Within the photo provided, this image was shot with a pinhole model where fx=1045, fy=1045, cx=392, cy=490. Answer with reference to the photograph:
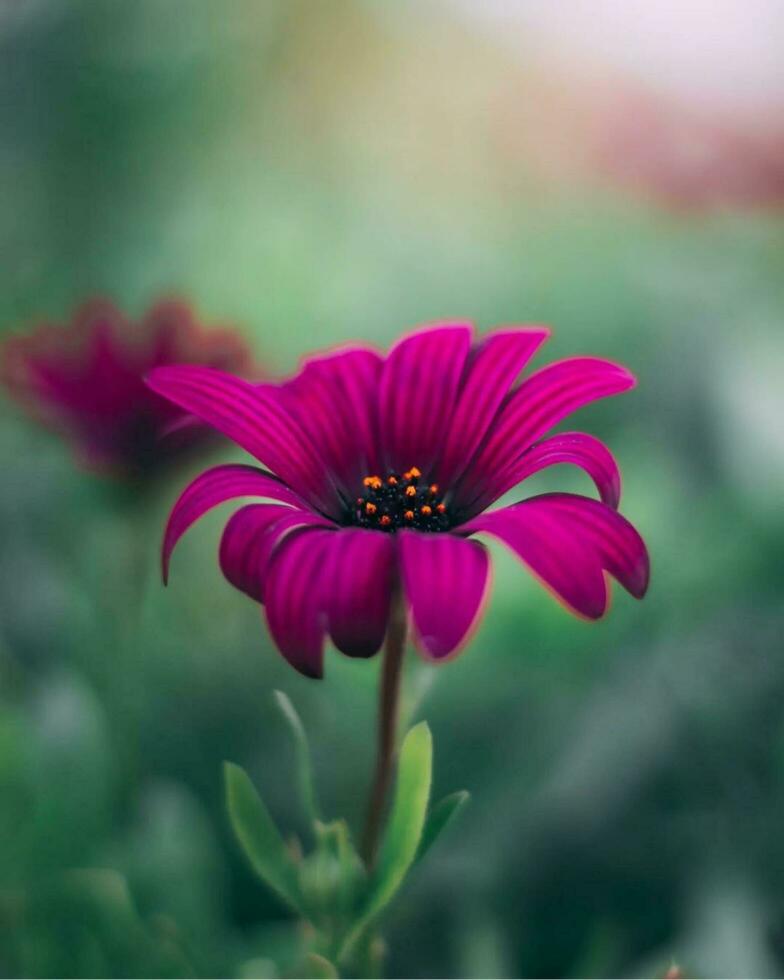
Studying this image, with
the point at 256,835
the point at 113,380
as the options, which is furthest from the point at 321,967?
the point at 113,380

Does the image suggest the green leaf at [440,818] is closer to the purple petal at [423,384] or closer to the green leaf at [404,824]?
the green leaf at [404,824]

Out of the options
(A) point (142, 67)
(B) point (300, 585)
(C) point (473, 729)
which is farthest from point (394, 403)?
(A) point (142, 67)

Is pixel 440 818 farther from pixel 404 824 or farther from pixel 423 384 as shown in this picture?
pixel 423 384

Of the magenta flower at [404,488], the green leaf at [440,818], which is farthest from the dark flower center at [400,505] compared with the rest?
the green leaf at [440,818]

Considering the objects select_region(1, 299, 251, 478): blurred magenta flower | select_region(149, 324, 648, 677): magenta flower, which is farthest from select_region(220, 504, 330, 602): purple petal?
select_region(1, 299, 251, 478): blurred magenta flower

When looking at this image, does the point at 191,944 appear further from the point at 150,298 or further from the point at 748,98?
the point at 748,98

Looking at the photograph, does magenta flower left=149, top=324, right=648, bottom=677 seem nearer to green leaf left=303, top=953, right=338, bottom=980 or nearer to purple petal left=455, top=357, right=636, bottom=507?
purple petal left=455, top=357, right=636, bottom=507
